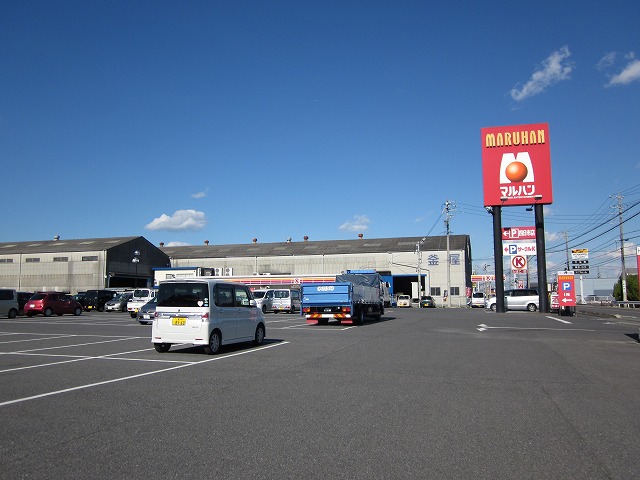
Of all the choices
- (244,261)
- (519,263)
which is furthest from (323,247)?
(519,263)

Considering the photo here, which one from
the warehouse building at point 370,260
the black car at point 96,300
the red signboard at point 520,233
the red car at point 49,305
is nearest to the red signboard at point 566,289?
the red signboard at point 520,233

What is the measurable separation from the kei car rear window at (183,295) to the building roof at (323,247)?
66073 mm

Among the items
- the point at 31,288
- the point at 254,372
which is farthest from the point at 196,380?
the point at 31,288

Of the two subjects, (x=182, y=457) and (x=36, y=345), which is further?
(x=36, y=345)

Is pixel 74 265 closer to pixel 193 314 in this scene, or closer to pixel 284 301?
pixel 284 301

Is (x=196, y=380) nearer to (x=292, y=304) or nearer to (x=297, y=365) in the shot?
(x=297, y=365)

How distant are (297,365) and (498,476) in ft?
22.8

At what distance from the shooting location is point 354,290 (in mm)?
24469

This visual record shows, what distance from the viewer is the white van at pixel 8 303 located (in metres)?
31.5

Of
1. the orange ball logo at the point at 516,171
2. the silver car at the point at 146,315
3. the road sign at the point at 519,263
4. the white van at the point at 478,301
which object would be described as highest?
the orange ball logo at the point at 516,171

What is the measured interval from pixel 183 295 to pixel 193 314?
573 millimetres

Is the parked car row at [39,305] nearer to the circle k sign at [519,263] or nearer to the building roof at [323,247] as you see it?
the circle k sign at [519,263]

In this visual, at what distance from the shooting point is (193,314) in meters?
12.4

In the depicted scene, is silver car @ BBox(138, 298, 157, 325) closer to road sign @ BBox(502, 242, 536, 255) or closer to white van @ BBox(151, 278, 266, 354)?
white van @ BBox(151, 278, 266, 354)
